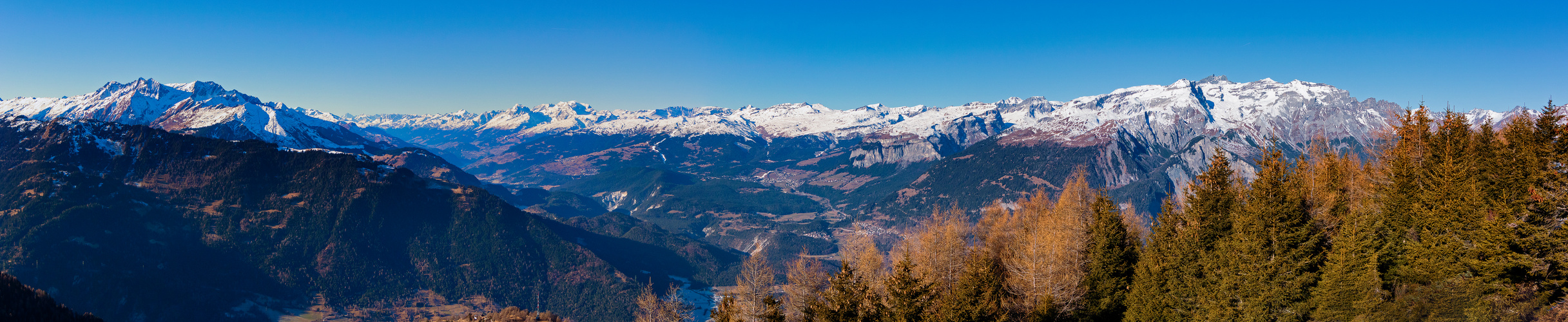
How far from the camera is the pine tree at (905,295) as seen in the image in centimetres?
5022

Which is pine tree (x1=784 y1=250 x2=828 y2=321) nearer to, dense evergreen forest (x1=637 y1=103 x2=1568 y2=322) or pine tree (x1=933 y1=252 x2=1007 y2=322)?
dense evergreen forest (x1=637 y1=103 x2=1568 y2=322)

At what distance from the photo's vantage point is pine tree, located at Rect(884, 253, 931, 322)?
50.2 metres

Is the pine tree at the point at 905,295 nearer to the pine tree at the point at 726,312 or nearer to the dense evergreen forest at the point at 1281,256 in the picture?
the dense evergreen forest at the point at 1281,256

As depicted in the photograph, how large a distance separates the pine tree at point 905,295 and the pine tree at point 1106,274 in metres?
25.4

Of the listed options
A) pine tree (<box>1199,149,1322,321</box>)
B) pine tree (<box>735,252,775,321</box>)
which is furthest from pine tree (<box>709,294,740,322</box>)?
pine tree (<box>1199,149,1322,321</box>)

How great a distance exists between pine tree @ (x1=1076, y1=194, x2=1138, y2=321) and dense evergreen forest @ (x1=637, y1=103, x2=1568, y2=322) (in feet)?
0.64

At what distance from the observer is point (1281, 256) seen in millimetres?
57812

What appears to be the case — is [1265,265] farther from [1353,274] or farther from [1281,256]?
[1353,274]

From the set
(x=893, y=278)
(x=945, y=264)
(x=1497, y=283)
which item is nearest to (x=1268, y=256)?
(x=1497, y=283)

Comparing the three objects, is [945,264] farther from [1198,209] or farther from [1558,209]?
[1558,209]

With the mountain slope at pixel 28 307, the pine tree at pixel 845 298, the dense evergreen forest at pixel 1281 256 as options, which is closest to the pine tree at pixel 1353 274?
the dense evergreen forest at pixel 1281 256

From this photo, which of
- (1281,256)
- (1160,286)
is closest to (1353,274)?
(1281,256)

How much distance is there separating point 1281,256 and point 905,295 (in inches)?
1458

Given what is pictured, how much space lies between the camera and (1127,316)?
213 ft
